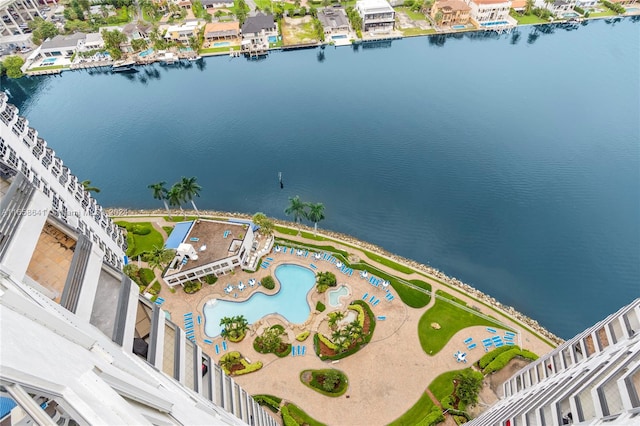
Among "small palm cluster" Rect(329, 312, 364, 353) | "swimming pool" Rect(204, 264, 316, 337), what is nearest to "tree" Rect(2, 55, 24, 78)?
"swimming pool" Rect(204, 264, 316, 337)

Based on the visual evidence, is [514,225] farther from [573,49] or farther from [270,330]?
[573,49]

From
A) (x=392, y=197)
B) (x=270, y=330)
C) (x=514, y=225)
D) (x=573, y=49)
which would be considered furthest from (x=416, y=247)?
(x=573, y=49)

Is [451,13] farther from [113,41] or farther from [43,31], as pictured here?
[43,31]

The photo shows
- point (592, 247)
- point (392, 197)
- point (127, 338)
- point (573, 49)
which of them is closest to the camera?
point (127, 338)

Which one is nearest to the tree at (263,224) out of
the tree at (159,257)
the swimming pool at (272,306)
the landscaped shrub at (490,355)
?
the swimming pool at (272,306)

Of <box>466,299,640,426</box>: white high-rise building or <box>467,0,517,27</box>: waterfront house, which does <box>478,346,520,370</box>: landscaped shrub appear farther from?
<box>467,0,517,27</box>: waterfront house

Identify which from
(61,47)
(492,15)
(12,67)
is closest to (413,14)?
(492,15)
